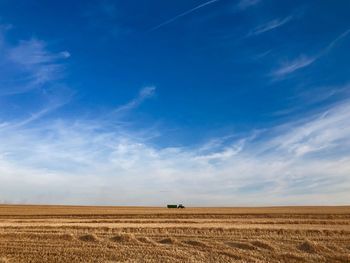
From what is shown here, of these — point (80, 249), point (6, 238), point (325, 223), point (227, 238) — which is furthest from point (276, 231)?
point (6, 238)

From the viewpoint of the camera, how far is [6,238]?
2973 cm

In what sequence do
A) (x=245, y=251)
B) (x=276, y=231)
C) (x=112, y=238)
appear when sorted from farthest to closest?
(x=276, y=231), (x=112, y=238), (x=245, y=251)

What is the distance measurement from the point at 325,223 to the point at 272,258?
1660 cm

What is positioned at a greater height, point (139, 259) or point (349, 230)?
point (349, 230)

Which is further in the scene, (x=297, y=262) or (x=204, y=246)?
(x=204, y=246)

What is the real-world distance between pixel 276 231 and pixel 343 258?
740cm

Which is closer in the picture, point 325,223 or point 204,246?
point 204,246

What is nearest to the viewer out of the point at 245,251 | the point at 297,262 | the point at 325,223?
the point at 297,262

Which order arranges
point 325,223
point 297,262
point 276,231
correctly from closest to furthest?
point 297,262 → point 276,231 → point 325,223

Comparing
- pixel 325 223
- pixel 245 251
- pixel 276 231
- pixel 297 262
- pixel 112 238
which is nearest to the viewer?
pixel 297 262

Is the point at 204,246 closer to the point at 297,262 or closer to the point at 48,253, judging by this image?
the point at 297,262

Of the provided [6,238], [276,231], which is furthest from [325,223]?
[6,238]

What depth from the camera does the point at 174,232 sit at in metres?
31.7

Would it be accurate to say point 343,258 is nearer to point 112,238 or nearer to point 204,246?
point 204,246
